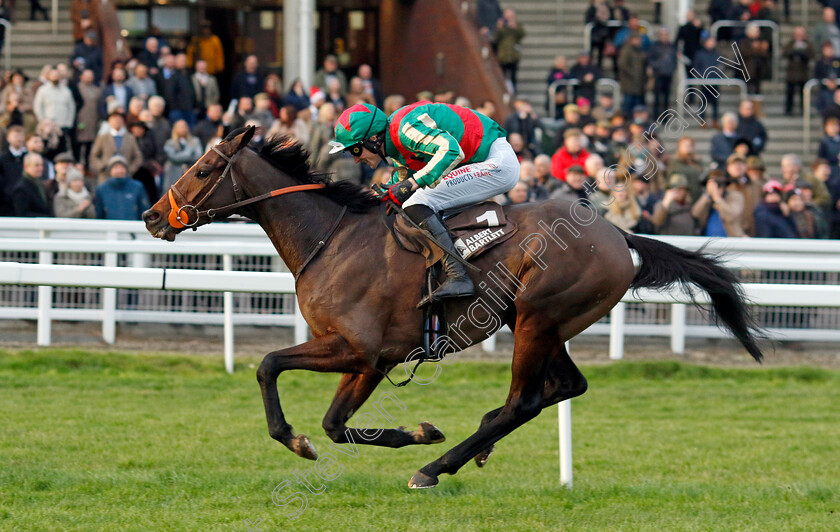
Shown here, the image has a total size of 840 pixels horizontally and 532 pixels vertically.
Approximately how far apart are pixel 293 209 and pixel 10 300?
14.3ft

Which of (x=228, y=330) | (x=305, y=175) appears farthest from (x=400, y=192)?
(x=228, y=330)

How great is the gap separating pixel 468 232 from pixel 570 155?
586 centimetres

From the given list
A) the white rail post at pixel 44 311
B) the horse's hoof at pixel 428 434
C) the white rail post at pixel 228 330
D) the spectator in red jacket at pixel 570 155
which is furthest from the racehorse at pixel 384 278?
the spectator in red jacket at pixel 570 155

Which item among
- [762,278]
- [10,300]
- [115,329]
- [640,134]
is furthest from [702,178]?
[10,300]

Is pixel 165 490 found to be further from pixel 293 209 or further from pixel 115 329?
pixel 115 329

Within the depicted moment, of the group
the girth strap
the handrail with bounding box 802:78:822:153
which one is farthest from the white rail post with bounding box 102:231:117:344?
the handrail with bounding box 802:78:822:153

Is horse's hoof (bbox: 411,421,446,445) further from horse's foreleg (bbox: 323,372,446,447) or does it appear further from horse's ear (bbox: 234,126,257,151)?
horse's ear (bbox: 234,126,257,151)

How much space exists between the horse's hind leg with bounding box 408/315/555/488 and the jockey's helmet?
1.04 metres

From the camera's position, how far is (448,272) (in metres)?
5.04

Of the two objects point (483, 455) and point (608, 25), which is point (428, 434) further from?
point (608, 25)

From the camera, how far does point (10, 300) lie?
29.0ft

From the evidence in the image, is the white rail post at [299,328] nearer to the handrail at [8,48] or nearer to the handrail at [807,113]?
the handrail at [8,48]

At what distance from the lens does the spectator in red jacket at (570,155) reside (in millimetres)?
10773

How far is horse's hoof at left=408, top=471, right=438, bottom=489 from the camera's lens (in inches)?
201
